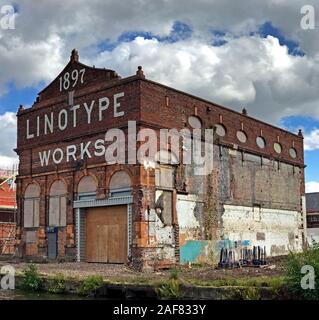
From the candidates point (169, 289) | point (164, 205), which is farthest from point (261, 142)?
point (169, 289)

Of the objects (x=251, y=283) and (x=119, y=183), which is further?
(x=119, y=183)

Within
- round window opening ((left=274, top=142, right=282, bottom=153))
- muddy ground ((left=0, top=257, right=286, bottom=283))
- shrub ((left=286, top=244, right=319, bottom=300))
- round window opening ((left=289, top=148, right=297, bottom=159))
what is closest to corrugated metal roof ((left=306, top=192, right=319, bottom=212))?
round window opening ((left=289, top=148, right=297, bottom=159))

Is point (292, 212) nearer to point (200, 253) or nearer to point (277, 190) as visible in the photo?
point (277, 190)

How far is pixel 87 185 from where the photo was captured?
2400 cm

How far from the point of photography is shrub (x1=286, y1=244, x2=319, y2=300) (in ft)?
39.6

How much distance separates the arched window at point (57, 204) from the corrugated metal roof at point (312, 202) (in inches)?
1034

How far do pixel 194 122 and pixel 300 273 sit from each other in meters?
13.3

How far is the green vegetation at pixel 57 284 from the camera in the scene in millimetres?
16688

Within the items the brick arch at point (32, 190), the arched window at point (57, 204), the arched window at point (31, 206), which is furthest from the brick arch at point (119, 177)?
the arched window at point (31, 206)

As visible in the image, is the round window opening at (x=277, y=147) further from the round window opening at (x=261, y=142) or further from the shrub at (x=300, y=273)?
the shrub at (x=300, y=273)

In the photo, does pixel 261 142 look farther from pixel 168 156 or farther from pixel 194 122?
pixel 168 156

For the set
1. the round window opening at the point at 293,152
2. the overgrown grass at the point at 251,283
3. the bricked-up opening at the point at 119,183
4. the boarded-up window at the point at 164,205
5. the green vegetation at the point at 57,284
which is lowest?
the green vegetation at the point at 57,284

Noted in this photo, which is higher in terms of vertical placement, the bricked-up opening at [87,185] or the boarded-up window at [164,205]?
the bricked-up opening at [87,185]
